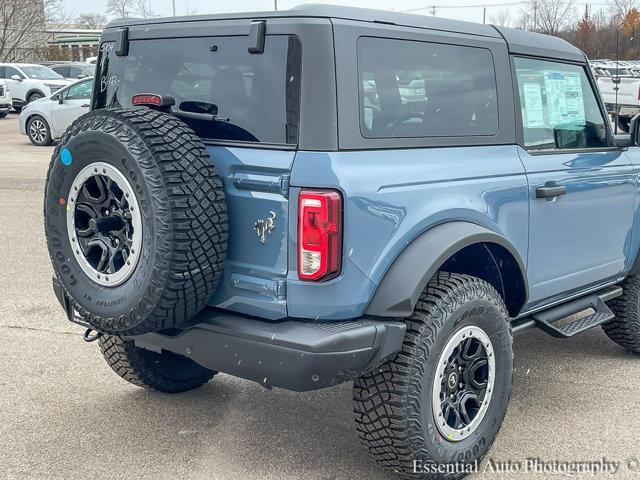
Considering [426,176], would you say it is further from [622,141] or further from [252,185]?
[622,141]

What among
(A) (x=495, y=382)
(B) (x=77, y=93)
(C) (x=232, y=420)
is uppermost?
(B) (x=77, y=93)

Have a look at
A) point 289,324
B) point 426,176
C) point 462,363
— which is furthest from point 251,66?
point 462,363

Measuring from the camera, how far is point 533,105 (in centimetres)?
396

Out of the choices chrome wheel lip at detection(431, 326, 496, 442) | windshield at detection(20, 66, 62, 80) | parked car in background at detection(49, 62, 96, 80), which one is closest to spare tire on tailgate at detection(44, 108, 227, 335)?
chrome wheel lip at detection(431, 326, 496, 442)

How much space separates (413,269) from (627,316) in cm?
236

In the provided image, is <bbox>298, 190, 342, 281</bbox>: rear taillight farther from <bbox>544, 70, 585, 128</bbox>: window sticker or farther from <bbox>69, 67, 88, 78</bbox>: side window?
<bbox>69, 67, 88, 78</bbox>: side window

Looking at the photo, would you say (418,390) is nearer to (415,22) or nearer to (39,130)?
(415,22)

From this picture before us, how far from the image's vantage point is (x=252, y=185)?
299cm

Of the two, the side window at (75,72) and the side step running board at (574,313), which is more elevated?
the side window at (75,72)

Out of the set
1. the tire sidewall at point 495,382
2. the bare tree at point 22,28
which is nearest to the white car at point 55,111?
the tire sidewall at point 495,382

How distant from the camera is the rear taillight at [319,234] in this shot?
283 centimetres

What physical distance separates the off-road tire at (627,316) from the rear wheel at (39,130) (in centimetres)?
1425

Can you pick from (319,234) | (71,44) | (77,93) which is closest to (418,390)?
(319,234)

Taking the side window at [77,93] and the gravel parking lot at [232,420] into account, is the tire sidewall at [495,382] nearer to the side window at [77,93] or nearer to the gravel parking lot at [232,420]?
the gravel parking lot at [232,420]
